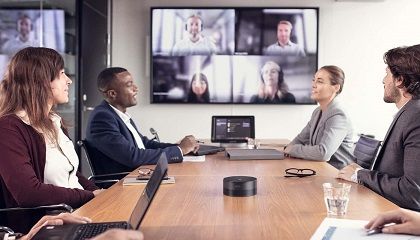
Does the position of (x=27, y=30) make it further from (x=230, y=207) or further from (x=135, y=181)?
(x=230, y=207)

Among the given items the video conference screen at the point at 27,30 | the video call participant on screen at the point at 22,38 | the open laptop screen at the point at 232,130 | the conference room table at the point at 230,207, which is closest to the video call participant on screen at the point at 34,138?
the conference room table at the point at 230,207

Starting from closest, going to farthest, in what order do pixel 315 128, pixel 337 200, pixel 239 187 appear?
pixel 337 200 < pixel 239 187 < pixel 315 128

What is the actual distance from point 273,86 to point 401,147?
3655 mm

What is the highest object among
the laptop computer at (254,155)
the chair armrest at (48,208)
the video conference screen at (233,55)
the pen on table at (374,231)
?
the video conference screen at (233,55)

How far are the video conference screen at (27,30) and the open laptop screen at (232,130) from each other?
1914mm

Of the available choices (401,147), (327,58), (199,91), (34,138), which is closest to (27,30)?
(199,91)

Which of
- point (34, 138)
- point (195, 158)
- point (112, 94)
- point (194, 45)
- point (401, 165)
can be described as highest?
point (194, 45)

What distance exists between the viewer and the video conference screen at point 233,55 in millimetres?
5637

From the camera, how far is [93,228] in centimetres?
143

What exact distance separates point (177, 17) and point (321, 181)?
12.6 feet

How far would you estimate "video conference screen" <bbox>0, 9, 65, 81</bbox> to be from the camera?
4238 millimetres

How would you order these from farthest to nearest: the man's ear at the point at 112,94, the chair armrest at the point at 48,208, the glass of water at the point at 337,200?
1. the man's ear at the point at 112,94
2. the chair armrest at the point at 48,208
3. the glass of water at the point at 337,200

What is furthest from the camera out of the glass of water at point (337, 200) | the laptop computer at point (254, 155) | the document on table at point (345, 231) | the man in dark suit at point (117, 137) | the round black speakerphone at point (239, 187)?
the laptop computer at point (254, 155)

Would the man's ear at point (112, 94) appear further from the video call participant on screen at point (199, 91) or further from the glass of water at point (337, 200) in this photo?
the video call participant on screen at point (199, 91)
